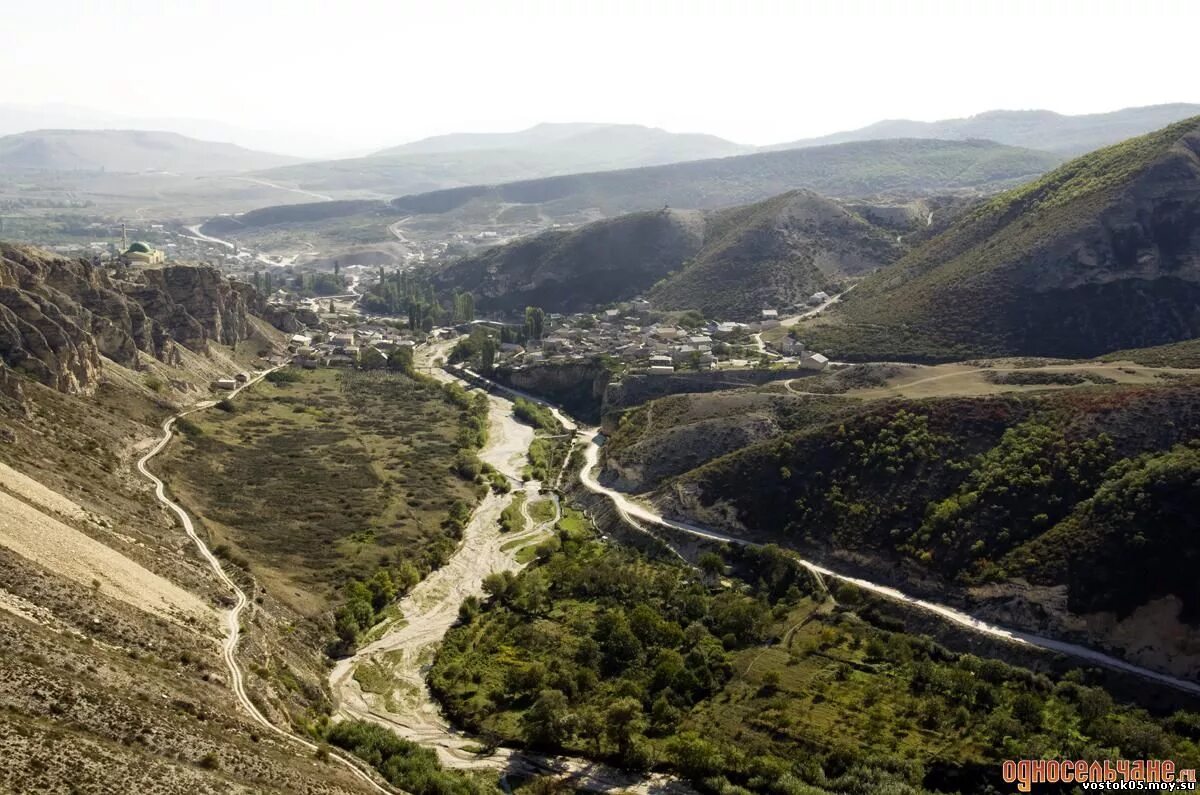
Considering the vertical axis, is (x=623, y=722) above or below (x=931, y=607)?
below

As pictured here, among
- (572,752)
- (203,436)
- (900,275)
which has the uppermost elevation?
(900,275)

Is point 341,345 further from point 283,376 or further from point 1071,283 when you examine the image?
point 1071,283

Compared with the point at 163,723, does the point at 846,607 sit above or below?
below

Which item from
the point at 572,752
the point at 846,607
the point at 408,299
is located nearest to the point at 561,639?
the point at 572,752

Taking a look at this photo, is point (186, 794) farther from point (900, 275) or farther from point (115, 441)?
point (900, 275)

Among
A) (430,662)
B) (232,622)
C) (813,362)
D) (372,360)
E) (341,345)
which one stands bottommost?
(430,662)

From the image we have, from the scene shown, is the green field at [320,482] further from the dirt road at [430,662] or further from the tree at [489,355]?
the tree at [489,355]

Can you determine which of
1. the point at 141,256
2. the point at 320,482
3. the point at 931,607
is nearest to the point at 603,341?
the point at 320,482
